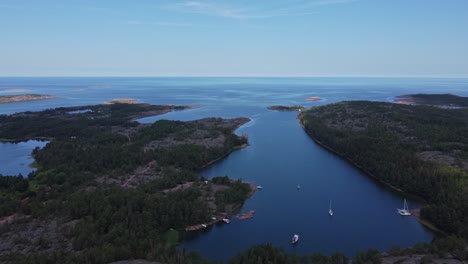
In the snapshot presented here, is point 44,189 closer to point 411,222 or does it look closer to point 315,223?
point 315,223

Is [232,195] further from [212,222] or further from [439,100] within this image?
[439,100]

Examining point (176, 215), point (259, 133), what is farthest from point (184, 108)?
point (176, 215)

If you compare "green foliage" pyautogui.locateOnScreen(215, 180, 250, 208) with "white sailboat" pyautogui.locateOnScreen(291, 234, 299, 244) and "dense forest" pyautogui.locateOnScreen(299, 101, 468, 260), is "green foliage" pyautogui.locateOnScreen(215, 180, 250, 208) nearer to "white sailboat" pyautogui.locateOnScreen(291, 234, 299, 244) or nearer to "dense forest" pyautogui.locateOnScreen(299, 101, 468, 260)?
"white sailboat" pyautogui.locateOnScreen(291, 234, 299, 244)

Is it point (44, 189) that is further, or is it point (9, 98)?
point (9, 98)

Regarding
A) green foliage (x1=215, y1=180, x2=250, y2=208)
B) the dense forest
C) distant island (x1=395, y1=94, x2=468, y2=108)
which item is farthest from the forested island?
distant island (x1=395, y1=94, x2=468, y2=108)

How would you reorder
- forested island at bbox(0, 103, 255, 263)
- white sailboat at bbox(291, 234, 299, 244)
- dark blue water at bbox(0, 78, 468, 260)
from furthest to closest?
dark blue water at bbox(0, 78, 468, 260) → white sailboat at bbox(291, 234, 299, 244) → forested island at bbox(0, 103, 255, 263)

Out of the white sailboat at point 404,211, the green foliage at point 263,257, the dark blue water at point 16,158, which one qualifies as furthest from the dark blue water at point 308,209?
the green foliage at point 263,257
